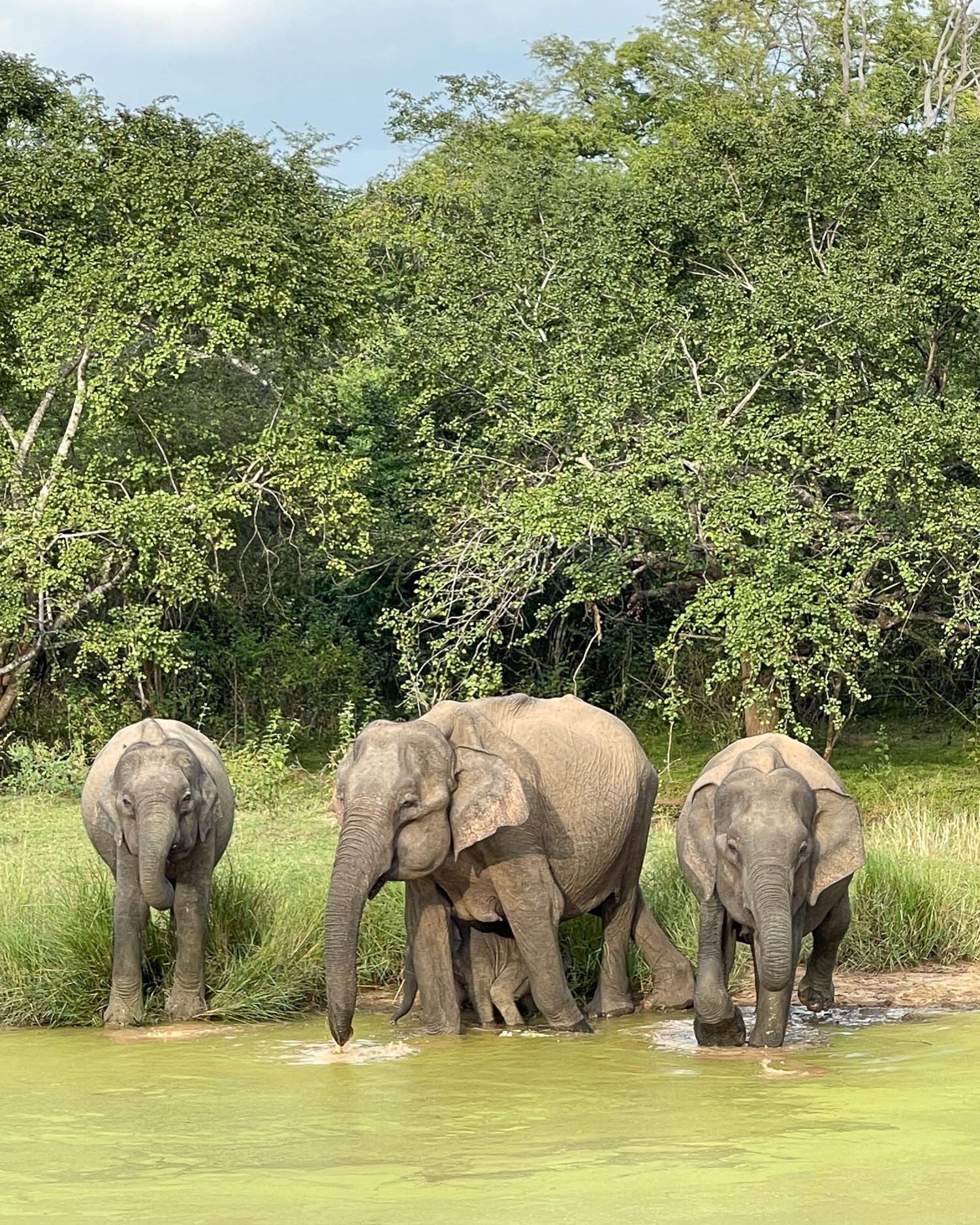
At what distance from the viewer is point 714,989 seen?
868 cm

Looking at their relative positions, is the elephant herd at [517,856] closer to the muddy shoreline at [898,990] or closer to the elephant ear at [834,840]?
the elephant ear at [834,840]

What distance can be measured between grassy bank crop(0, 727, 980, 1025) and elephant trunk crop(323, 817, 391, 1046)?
1.61 metres

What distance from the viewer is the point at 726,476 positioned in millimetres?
18250

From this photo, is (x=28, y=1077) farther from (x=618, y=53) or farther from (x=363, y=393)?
(x=618, y=53)

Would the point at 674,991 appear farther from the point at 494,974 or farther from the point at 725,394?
the point at 725,394

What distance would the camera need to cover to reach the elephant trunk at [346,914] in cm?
821

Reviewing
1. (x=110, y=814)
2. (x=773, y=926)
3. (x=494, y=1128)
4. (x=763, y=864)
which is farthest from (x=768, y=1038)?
(x=110, y=814)

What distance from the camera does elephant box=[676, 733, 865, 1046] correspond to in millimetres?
8375

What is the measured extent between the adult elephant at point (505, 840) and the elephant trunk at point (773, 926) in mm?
1314

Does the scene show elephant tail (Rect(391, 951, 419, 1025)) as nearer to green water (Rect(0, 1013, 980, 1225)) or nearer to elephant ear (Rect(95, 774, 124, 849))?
green water (Rect(0, 1013, 980, 1225))

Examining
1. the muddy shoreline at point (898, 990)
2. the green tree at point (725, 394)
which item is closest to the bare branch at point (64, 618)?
the green tree at point (725, 394)

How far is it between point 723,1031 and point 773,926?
792mm

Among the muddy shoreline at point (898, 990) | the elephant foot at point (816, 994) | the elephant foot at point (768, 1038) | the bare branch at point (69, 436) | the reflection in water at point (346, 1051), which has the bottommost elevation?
the muddy shoreline at point (898, 990)

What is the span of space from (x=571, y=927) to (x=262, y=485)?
10.4m
